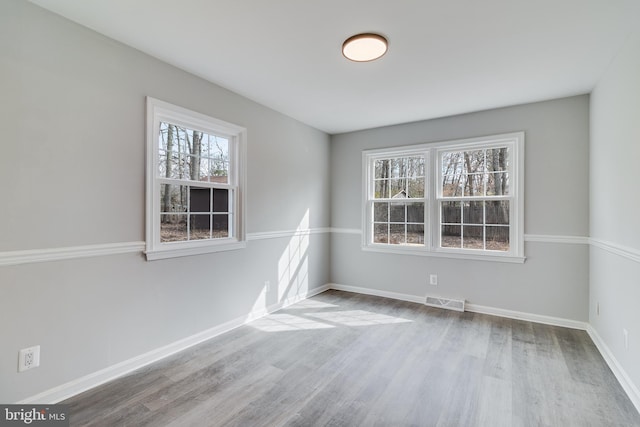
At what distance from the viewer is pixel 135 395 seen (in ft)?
6.61

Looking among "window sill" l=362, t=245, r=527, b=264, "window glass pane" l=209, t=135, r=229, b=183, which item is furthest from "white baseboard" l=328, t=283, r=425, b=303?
"window glass pane" l=209, t=135, r=229, b=183

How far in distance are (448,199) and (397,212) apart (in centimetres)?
74

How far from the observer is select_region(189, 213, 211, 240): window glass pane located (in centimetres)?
286

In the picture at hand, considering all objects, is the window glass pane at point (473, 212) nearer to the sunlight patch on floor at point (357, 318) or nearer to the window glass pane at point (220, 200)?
the sunlight patch on floor at point (357, 318)

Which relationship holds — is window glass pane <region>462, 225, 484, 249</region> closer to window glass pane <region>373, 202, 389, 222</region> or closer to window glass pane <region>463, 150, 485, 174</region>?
window glass pane <region>463, 150, 485, 174</region>

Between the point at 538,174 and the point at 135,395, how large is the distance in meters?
4.39

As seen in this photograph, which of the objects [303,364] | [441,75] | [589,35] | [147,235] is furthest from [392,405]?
[589,35]

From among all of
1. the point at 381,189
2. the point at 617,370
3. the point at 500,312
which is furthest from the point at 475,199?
the point at 617,370

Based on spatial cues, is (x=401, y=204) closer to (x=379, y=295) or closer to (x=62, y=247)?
(x=379, y=295)

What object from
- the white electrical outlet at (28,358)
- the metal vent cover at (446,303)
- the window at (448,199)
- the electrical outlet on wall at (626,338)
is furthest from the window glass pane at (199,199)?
the electrical outlet on wall at (626,338)

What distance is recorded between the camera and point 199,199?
2.95m

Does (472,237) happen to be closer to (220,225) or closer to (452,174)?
(452,174)

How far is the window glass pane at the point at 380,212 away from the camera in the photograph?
4.50 m

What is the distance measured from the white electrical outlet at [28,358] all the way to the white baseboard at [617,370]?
3.88 m
